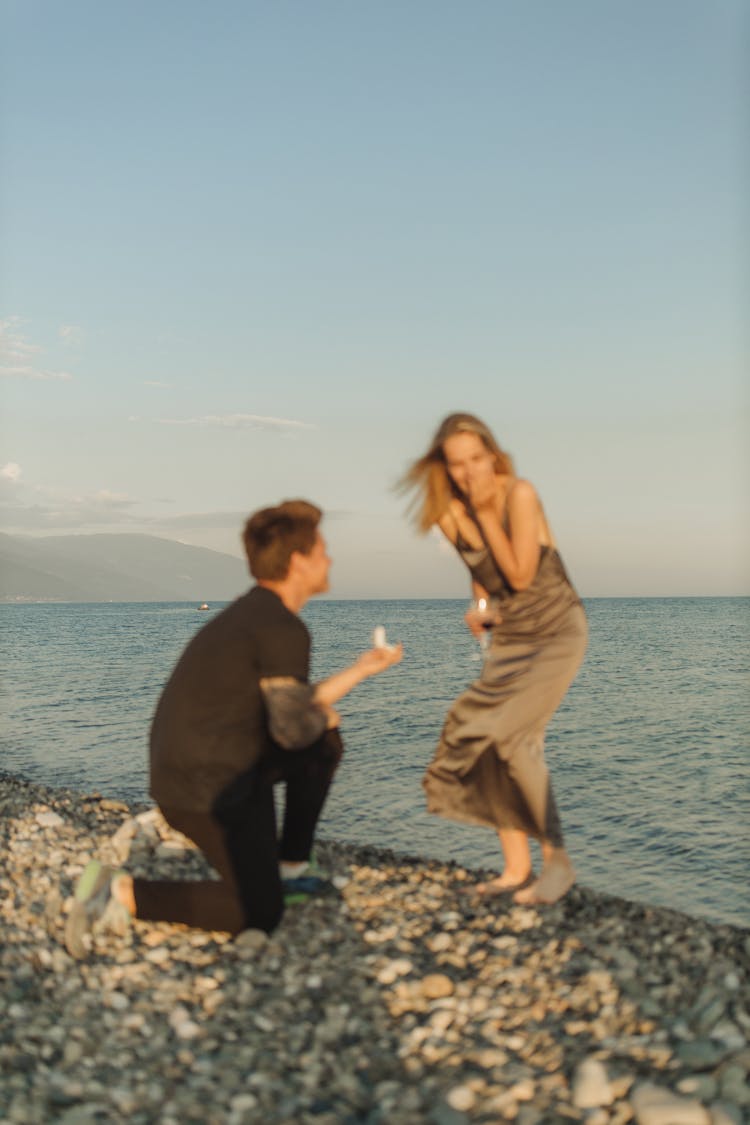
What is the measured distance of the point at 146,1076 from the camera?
425 cm

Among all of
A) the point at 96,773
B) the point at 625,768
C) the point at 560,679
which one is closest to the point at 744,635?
the point at 625,768

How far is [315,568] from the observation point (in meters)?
5.42

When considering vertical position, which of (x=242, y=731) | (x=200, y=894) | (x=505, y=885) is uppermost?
(x=242, y=731)

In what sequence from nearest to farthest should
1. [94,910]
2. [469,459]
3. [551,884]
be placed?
[94,910] → [469,459] → [551,884]

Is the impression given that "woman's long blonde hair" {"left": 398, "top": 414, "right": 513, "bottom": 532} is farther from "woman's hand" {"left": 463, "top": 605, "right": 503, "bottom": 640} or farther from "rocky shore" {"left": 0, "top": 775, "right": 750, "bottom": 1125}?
"rocky shore" {"left": 0, "top": 775, "right": 750, "bottom": 1125}

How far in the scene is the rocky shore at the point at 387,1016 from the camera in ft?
13.1

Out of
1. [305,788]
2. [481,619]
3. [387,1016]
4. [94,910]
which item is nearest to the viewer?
[387,1016]

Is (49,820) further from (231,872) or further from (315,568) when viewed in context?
(315,568)

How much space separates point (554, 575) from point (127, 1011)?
337 cm

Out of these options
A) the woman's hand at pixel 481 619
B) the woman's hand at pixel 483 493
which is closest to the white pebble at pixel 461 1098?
the woman's hand at pixel 481 619

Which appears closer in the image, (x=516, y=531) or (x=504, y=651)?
Result: (x=516, y=531)

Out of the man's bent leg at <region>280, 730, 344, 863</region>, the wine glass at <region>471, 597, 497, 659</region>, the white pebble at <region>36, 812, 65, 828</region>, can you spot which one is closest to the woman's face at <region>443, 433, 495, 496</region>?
the wine glass at <region>471, 597, 497, 659</region>

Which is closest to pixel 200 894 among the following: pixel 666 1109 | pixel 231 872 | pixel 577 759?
pixel 231 872

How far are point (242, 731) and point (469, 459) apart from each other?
2.02 m
